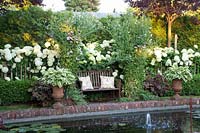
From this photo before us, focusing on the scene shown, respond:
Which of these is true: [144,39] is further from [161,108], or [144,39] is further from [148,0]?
[148,0]

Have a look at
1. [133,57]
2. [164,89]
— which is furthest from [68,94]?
[164,89]

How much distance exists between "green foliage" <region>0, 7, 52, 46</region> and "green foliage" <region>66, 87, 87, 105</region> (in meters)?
2.07

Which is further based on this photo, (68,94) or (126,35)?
(126,35)

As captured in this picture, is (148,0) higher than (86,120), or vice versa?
(148,0)

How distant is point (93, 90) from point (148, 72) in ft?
6.82

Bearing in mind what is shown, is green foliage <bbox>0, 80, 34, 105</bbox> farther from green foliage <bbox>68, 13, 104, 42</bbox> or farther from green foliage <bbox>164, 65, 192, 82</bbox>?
green foliage <bbox>164, 65, 192, 82</bbox>

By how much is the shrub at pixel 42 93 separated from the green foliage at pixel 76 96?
52 centimetres

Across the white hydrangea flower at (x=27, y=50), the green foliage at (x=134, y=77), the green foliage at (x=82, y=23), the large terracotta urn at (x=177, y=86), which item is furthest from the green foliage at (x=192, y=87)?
the white hydrangea flower at (x=27, y=50)

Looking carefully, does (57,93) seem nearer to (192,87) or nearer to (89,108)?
(89,108)

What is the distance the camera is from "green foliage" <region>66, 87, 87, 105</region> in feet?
30.9

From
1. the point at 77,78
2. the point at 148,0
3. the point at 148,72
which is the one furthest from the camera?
the point at 148,0

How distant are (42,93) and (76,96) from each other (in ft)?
2.78

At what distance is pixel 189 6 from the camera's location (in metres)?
13.6

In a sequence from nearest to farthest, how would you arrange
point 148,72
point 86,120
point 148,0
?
point 86,120
point 148,72
point 148,0
